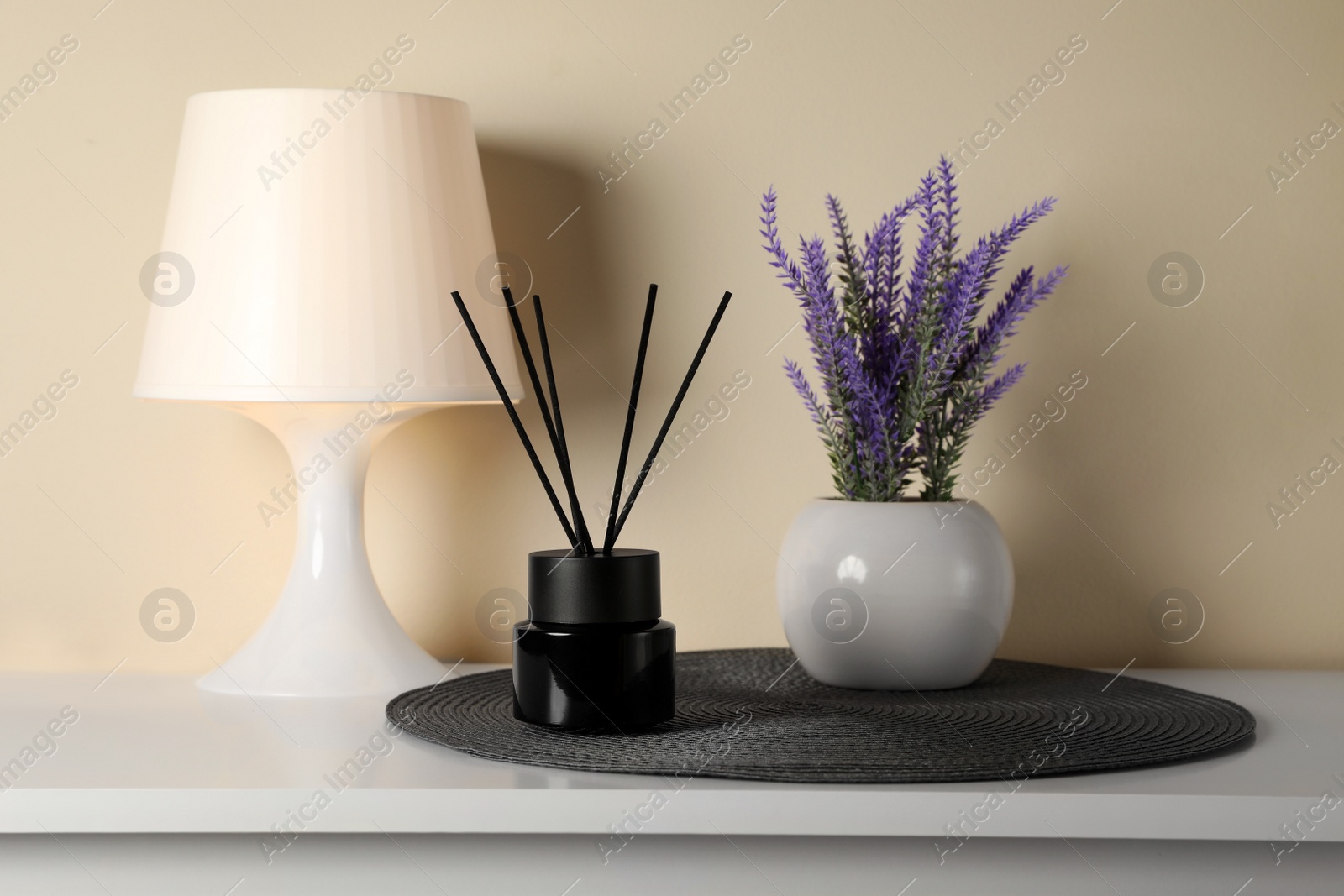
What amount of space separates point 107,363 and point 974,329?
773mm

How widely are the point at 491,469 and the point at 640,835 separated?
51 cm

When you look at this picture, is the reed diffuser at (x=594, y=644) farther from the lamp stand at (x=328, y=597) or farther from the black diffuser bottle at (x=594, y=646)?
the lamp stand at (x=328, y=597)

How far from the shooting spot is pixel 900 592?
2.67 feet

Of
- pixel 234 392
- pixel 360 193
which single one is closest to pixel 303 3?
pixel 360 193

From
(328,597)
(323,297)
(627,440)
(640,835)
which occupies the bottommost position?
(640,835)

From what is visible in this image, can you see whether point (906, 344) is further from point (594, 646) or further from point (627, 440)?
point (594, 646)

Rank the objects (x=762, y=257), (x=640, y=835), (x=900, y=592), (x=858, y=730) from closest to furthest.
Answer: (x=640, y=835)
(x=858, y=730)
(x=900, y=592)
(x=762, y=257)

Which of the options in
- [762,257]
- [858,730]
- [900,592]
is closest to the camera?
[858,730]

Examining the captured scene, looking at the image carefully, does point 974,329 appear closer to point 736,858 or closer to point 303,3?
point 736,858

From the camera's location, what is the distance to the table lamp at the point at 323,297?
82 centimetres

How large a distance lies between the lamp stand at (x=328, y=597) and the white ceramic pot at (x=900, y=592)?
1.02ft

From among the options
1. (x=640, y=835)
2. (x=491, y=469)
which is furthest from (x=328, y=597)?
(x=640, y=835)

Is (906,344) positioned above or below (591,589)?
above

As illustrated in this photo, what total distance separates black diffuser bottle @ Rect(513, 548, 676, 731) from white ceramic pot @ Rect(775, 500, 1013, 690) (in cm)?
18
